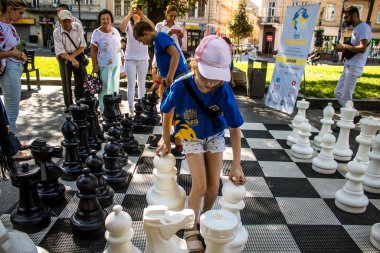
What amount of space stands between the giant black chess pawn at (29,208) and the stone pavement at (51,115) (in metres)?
0.47

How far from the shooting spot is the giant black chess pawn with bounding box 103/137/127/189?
2297 mm

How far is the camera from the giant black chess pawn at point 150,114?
→ 376 centimetres

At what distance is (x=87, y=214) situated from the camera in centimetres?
174

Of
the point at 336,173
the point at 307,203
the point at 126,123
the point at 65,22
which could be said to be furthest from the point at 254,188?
the point at 65,22

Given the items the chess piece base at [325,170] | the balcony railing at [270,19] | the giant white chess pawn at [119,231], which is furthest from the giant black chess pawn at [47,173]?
the balcony railing at [270,19]

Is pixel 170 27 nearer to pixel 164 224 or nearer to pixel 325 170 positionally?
pixel 325 170

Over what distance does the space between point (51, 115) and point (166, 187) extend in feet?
9.59

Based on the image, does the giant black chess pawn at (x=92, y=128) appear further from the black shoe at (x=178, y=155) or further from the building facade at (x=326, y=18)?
the building facade at (x=326, y=18)

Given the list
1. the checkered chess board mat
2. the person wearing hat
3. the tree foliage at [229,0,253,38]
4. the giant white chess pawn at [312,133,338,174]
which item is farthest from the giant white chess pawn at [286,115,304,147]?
the tree foliage at [229,0,253,38]

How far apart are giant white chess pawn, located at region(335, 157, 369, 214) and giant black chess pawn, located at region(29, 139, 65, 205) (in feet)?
6.14

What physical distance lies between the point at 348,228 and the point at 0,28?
2.98 metres

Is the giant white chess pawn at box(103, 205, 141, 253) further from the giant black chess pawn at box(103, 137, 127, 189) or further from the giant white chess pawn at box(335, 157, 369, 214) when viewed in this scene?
the giant white chess pawn at box(335, 157, 369, 214)

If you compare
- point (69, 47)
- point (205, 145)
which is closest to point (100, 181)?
point (205, 145)

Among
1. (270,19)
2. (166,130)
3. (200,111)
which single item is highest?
(270,19)
